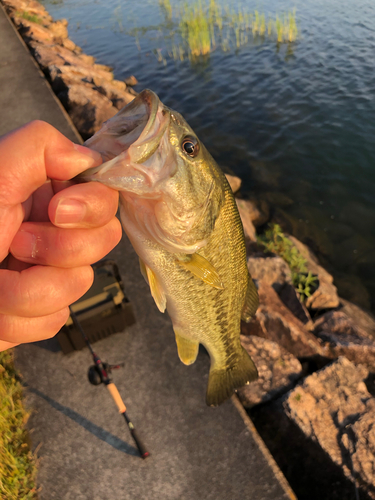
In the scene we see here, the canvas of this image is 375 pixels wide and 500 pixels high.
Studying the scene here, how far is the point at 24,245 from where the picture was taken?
157 cm

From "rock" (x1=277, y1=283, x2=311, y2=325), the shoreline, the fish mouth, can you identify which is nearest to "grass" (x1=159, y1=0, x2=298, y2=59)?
the shoreline

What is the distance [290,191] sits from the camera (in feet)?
28.3

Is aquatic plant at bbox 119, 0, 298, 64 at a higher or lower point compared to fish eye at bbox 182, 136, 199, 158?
lower

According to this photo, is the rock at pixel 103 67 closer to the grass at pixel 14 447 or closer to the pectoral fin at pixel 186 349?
the grass at pixel 14 447

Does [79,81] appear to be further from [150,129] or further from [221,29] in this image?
[221,29]

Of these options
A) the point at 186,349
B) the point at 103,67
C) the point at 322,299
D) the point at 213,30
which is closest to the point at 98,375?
the point at 186,349

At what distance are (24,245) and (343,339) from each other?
434 centimetres

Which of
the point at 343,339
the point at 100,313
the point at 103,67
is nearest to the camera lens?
the point at 100,313

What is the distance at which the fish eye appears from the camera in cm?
178

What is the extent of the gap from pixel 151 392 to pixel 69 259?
2273mm

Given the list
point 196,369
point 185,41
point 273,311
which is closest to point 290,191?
point 273,311

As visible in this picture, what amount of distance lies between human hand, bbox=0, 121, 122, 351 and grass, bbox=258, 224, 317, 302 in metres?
4.59

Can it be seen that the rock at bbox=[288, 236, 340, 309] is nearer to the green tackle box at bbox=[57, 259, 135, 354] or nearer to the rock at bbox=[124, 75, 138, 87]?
the green tackle box at bbox=[57, 259, 135, 354]

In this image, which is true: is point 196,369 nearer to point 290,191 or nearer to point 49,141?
point 49,141
